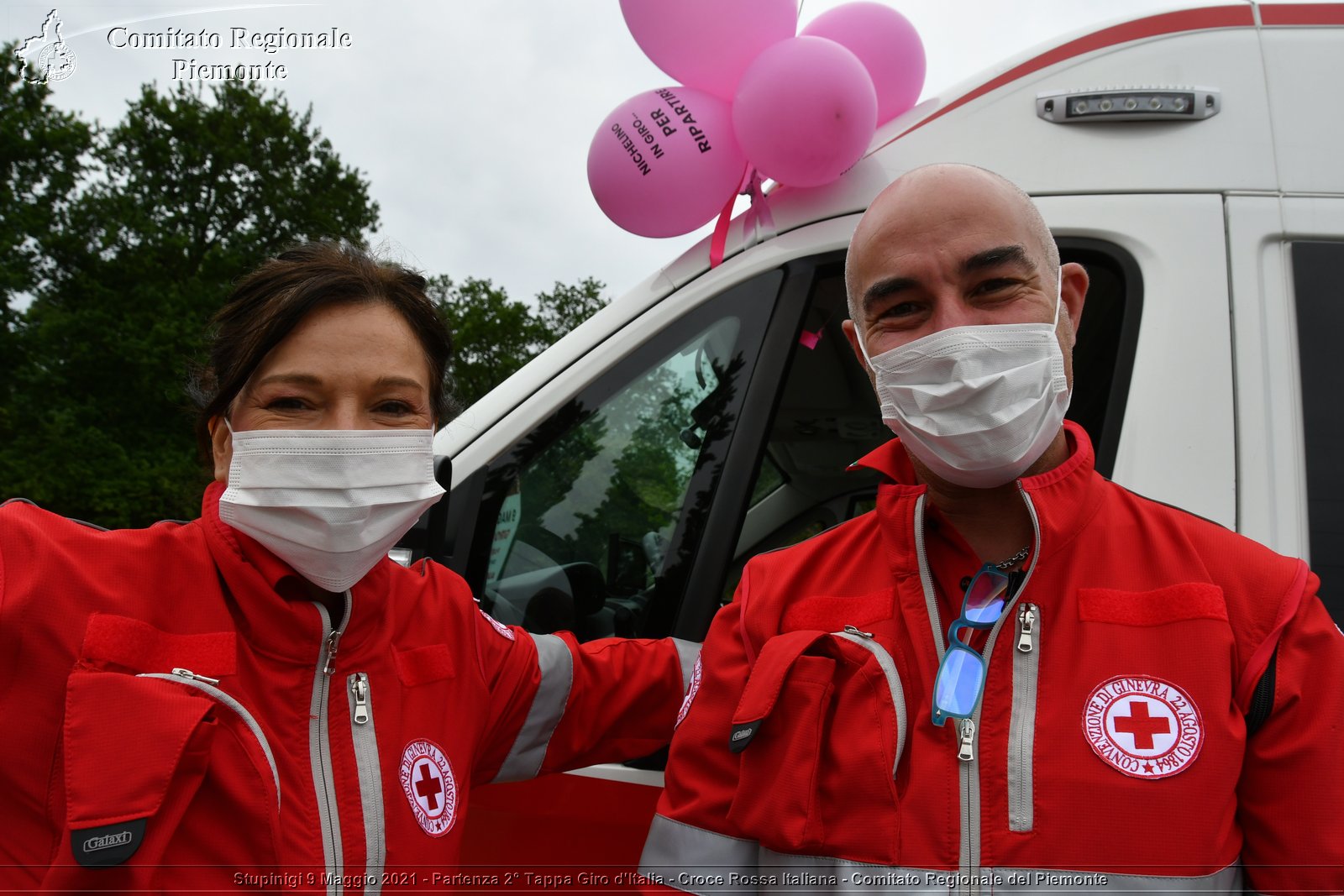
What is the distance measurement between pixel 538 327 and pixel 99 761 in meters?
26.3

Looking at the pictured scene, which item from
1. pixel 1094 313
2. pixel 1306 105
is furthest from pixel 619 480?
pixel 1306 105

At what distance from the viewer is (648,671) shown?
192 centimetres

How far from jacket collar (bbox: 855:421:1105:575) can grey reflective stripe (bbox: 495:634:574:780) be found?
2.43ft

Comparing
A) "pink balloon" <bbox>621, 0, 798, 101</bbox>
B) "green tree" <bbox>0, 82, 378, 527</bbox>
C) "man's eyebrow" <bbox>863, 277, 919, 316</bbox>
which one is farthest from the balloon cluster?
"green tree" <bbox>0, 82, 378, 527</bbox>

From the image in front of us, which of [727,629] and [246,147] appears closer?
[727,629]

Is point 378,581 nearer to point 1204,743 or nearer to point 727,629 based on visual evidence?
point 727,629

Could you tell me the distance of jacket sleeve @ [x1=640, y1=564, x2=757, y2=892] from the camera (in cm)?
143

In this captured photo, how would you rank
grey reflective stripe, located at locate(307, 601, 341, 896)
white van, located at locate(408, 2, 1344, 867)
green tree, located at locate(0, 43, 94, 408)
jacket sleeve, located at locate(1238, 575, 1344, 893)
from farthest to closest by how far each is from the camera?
green tree, located at locate(0, 43, 94, 408) < white van, located at locate(408, 2, 1344, 867) < grey reflective stripe, located at locate(307, 601, 341, 896) < jacket sleeve, located at locate(1238, 575, 1344, 893)

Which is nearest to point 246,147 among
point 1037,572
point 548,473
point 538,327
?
point 538,327

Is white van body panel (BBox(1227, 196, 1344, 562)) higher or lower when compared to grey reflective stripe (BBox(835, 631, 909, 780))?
higher

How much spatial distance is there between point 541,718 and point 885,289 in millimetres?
1055

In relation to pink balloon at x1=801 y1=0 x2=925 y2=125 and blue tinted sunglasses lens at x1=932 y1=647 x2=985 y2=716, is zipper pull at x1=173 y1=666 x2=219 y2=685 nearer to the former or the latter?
blue tinted sunglasses lens at x1=932 y1=647 x2=985 y2=716

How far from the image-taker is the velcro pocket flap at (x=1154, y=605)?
1292 millimetres

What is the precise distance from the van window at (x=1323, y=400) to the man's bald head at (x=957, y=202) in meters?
0.77
